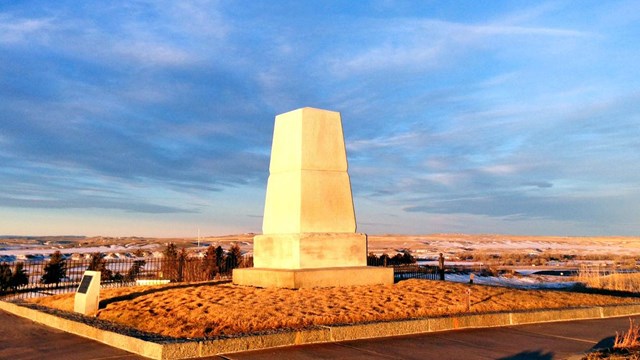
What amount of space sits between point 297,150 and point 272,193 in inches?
58.7

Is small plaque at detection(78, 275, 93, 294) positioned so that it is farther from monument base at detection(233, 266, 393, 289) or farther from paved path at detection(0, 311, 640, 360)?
monument base at detection(233, 266, 393, 289)

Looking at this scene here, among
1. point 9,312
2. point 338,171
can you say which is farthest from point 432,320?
point 9,312

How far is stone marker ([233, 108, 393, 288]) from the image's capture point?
13.9 metres

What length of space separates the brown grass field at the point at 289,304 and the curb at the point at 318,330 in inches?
20.3

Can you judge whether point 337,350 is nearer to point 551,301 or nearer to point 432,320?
point 432,320

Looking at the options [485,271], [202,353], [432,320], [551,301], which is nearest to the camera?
[202,353]

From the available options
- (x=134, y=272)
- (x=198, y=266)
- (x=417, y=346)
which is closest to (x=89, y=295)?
(x=417, y=346)

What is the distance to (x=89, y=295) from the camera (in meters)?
11.7

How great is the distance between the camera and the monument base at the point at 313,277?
42.7ft

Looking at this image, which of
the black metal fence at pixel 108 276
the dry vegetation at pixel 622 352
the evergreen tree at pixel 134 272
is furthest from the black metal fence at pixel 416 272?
the dry vegetation at pixel 622 352

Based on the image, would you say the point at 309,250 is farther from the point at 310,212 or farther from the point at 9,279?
the point at 9,279

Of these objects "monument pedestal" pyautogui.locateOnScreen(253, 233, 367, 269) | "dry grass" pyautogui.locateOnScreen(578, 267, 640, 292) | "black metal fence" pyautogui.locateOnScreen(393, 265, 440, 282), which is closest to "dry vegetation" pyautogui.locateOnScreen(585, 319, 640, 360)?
"monument pedestal" pyautogui.locateOnScreen(253, 233, 367, 269)

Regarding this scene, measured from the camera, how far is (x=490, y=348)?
8203 millimetres

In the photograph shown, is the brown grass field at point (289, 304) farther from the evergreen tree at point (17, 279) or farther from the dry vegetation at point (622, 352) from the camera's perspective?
the evergreen tree at point (17, 279)
